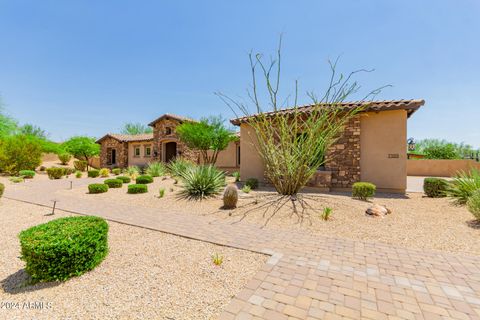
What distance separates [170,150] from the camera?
2148 centimetres

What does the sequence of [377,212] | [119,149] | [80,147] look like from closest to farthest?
1. [377,212]
2. [80,147]
3. [119,149]

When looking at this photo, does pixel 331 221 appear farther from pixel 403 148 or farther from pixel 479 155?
pixel 479 155

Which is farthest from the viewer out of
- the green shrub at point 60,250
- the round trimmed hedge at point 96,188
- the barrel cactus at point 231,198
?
the round trimmed hedge at point 96,188

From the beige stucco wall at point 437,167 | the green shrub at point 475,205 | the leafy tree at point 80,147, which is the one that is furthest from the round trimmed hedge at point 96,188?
the beige stucco wall at point 437,167

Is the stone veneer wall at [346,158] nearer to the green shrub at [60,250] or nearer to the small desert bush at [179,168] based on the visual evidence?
the small desert bush at [179,168]

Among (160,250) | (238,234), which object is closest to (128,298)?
(160,250)

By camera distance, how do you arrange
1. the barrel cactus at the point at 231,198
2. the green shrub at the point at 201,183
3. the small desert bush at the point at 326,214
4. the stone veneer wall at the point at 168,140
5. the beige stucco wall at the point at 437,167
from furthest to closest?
the stone veneer wall at the point at 168,140, the beige stucco wall at the point at 437,167, the green shrub at the point at 201,183, the barrel cactus at the point at 231,198, the small desert bush at the point at 326,214

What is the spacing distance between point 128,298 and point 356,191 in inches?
312

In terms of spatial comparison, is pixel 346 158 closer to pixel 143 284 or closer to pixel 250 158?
pixel 250 158

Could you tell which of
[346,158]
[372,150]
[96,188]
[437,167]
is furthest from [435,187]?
[437,167]

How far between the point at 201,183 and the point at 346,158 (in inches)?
272

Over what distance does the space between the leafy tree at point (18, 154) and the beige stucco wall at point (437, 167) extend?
35.2m

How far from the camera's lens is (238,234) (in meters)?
4.68

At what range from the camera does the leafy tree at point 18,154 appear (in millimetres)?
17438
